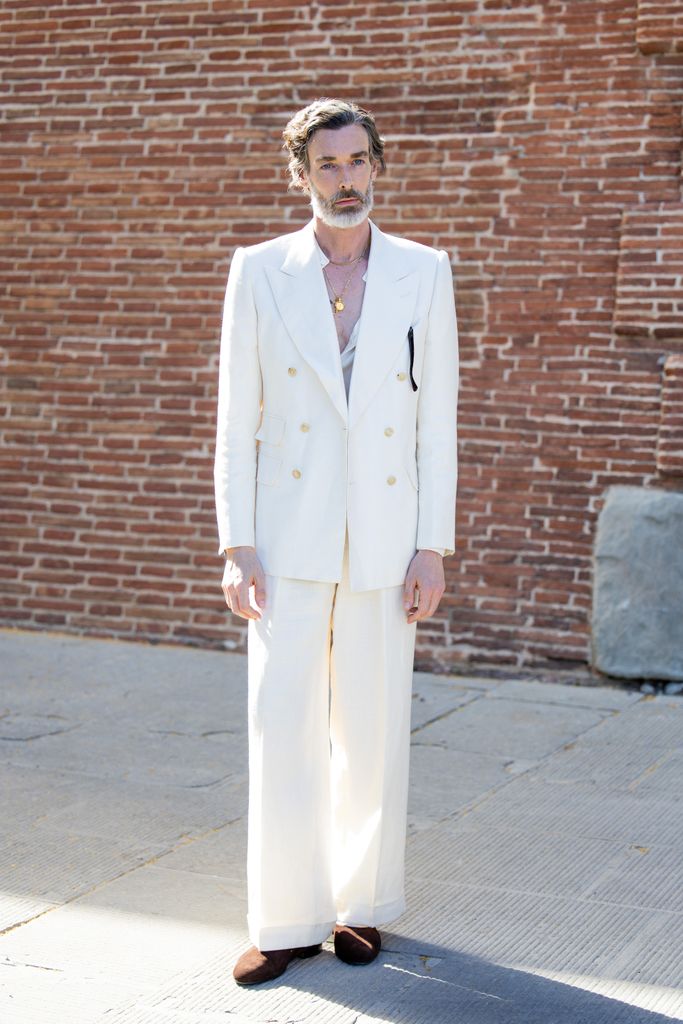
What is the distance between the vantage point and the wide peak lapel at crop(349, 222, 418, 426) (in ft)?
10.5

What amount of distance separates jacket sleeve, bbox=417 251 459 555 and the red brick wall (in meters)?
3.42

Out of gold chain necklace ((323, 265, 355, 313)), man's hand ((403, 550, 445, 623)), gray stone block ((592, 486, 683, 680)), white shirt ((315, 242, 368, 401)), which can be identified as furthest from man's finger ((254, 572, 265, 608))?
gray stone block ((592, 486, 683, 680))

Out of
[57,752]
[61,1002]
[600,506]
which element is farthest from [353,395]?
[600,506]

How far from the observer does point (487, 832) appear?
14.1ft

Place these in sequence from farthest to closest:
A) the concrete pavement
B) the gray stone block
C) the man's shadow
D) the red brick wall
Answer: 1. the red brick wall
2. the gray stone block
3. the concrete pavement
4. the man's shadow

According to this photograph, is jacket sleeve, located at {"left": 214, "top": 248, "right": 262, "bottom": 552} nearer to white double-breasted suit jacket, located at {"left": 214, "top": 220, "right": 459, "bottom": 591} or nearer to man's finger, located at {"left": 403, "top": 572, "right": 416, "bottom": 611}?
white double-breasted suit jacket, located at {"left": 214, "top": 220, "right": 459, "bottom": 591}

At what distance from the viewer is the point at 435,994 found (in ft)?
9.95

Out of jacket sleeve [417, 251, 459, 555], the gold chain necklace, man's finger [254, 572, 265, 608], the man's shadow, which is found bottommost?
the man's shadow

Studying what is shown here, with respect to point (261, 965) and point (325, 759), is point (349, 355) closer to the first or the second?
point (325, 759)

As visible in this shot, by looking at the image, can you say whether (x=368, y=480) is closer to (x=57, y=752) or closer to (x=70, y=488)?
(x=57, y=752)

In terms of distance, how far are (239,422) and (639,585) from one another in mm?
3763

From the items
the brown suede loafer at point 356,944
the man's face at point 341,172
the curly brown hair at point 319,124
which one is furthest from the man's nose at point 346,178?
the brown suede loafer at point 356,944

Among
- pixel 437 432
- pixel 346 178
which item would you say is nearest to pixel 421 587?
pixel 437 432

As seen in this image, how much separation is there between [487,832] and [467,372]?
3.12 metres
